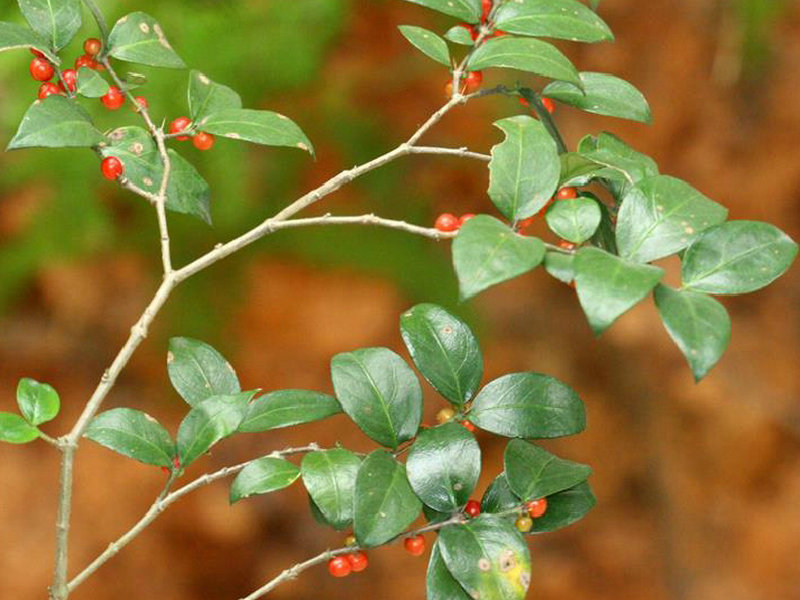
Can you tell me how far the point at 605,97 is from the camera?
2.31 ft

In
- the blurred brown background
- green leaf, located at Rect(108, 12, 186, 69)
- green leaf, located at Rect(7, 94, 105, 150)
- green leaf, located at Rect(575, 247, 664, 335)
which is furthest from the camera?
Result: the blurred brown background

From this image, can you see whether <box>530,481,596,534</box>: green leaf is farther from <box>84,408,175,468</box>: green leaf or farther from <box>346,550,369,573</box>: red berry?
<box>84,408,175,468</box>: green leaf

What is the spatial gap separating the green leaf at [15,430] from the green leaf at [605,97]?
0.39 metres

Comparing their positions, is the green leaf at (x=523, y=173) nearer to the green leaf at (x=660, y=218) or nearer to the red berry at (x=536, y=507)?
the green leaf at (x=660, y=218)

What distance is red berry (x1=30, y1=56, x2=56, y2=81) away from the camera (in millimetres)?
691

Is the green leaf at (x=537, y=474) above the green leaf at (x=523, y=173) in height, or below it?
below

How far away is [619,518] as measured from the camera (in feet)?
8.05

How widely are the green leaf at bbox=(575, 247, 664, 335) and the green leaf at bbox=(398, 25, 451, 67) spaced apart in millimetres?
209

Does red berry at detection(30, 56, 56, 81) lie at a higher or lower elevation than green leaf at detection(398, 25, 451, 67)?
lower

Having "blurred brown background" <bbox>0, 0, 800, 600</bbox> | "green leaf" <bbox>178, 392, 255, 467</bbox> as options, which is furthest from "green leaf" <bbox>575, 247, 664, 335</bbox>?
"blurred brown background" <bbox>0, 0, 800, 600</bbox>

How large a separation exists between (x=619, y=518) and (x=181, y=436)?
193 centimetres

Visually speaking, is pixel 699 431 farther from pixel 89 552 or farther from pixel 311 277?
pixel 89 552

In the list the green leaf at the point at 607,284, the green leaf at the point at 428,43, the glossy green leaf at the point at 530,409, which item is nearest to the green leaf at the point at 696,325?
the green leaf at the point at 607,284

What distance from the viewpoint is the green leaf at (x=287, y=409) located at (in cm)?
67
